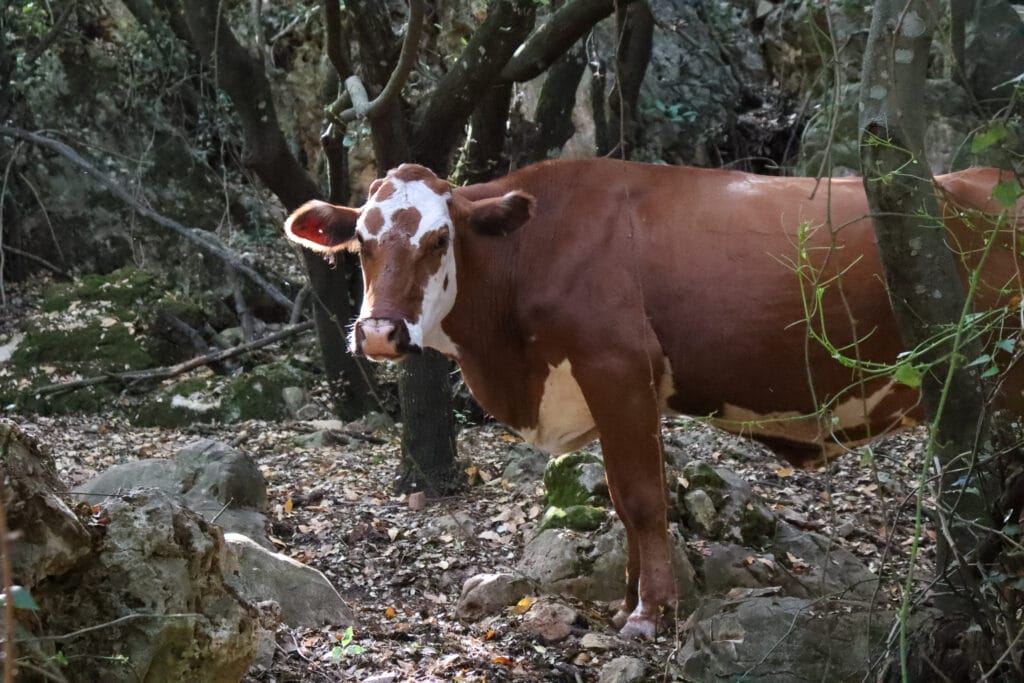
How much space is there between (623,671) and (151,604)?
186 cm

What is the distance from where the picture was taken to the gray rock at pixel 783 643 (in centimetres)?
402

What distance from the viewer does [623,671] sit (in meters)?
4.38

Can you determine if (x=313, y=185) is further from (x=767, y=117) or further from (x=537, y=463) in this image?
(x=767, y=117)

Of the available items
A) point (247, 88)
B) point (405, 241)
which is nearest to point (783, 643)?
point (405, 241)

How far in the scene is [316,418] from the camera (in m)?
9.89

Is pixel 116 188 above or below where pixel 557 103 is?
below

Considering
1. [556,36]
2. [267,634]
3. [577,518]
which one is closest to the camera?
[267,634]

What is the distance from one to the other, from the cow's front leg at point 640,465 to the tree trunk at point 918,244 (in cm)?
181

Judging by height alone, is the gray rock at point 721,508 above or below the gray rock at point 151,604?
below

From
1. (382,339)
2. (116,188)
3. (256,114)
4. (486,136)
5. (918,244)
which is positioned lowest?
(382,339)

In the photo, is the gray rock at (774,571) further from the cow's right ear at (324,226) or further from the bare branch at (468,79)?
the bare branch at (468,79)

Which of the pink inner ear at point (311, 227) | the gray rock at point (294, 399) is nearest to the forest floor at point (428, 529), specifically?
the gray rock at point (294, 399)

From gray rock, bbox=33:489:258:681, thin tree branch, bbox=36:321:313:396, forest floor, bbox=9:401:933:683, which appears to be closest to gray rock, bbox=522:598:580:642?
forest floor, bbox=9:401:933:683

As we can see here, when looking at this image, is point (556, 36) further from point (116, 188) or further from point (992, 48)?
point (116, 188)
